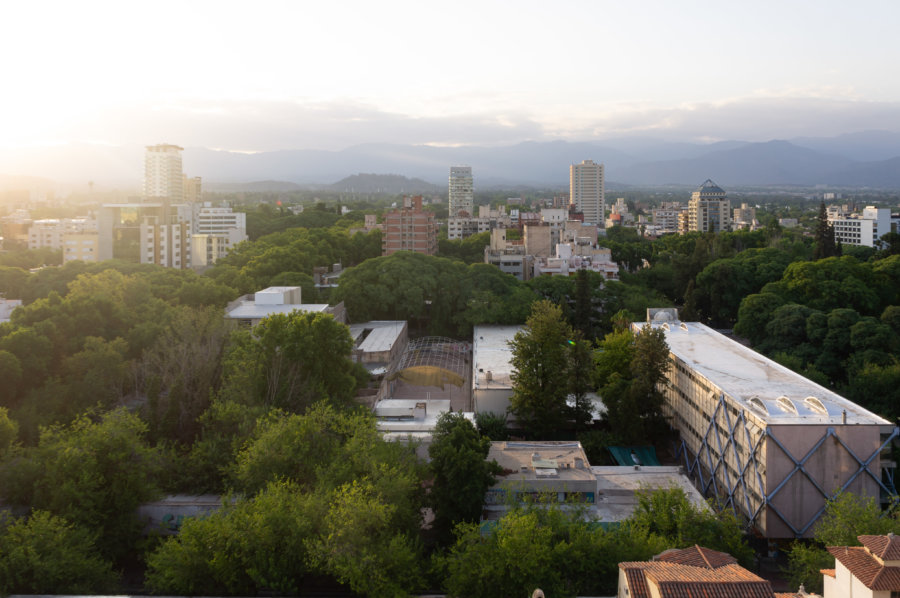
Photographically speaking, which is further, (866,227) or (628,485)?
(866,227)

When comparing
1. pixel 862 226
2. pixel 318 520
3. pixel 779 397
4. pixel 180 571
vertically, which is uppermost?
pixel 862 226

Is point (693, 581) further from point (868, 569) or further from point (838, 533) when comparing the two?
point (838, 533)

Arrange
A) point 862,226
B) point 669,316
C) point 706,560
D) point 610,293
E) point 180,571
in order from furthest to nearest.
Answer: point 862,226 < point 610,293 < point 669,316 < point 180,571 < point 706,560

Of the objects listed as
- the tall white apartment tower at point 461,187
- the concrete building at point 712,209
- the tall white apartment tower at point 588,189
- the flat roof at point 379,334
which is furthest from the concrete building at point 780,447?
the tall white apartment tower at point 588,189

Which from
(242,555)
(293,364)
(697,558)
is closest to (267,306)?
(293,364)

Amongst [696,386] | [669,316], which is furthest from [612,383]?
[669,316]

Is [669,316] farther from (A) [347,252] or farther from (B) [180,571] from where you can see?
(A) [347,252]

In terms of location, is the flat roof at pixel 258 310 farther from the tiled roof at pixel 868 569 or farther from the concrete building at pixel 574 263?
the tiled roof at pixel 868 569
